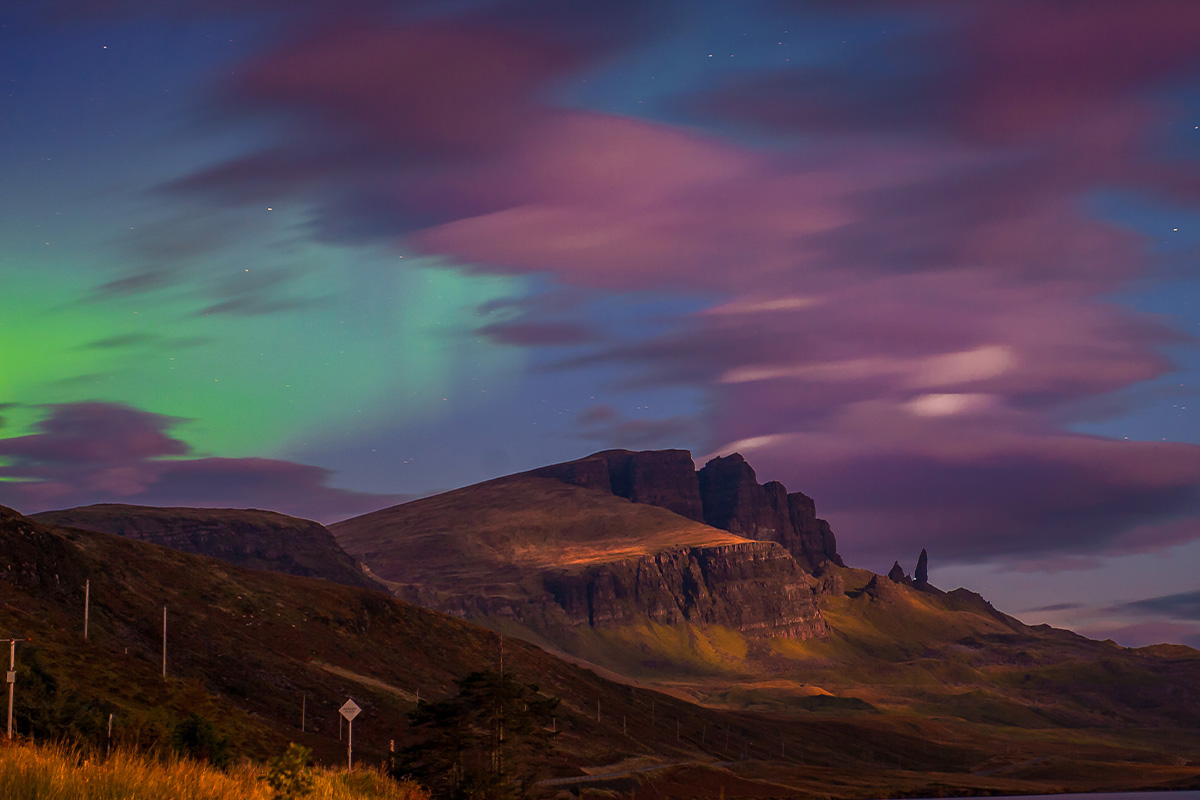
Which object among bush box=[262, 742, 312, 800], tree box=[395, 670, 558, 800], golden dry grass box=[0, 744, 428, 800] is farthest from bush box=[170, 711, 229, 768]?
golden dry grass box=[0, 744, 428, 800]

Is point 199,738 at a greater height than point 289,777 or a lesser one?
lesser

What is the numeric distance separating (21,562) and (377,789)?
164941 millimetres

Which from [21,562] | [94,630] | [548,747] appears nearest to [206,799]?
[548,747]

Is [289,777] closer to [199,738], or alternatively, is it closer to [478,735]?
[478,735]

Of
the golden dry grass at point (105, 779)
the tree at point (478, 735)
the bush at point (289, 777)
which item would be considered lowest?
the tree at point (478, 735)

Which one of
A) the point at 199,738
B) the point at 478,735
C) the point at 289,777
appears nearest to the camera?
the point at 289,777

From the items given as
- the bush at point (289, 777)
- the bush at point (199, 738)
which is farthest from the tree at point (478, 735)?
the bush at point (289, 777)

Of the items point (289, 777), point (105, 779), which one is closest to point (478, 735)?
point (289, 777)

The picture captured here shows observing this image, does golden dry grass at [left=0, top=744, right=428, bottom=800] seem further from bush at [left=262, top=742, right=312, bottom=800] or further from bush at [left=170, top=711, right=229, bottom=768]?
bush at [left=170, top=711, right=229, bottom=768]

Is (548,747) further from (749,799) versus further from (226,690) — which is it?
(749,799)

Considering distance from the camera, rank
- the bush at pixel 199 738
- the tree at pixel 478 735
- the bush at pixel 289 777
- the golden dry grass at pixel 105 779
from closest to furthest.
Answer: the golden dry grass at pixel 105 779 < the bush at pixel 289 777 < the bush at pixel 199 738 < the tree at pixel 478 735

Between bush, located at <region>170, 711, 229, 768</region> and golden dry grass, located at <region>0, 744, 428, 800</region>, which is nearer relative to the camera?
golden dry grass, located at <region>0, 744, 428, 800</region>

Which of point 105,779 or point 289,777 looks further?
point 289,777

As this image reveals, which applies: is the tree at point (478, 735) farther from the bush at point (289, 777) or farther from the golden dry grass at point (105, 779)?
the golden dry grass at point (105, 779)
